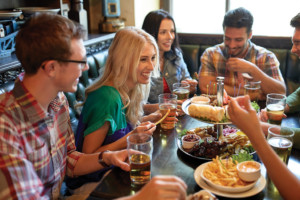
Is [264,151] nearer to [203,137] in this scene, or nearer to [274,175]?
[274,175]

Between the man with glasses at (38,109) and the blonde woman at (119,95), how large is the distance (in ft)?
0.83

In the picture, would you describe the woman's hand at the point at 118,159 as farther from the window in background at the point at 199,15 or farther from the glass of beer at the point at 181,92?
the window in background at the point at 199,15

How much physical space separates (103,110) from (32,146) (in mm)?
507

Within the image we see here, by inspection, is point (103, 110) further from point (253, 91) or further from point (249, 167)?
point (253, 91)

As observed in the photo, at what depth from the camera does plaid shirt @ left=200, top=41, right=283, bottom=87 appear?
8.87 feet

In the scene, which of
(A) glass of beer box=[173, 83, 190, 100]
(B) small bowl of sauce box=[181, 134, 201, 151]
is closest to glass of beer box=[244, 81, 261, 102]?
(A) glass of beer box=[173, 83, 190, 100]

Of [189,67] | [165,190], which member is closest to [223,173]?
[165,190]

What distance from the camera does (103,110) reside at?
1654 millimetres

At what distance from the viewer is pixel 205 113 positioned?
1.49m

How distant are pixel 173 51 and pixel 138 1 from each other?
110cm

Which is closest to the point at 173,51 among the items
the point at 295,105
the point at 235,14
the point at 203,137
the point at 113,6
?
the point at 235,14

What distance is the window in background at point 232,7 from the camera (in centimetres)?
377

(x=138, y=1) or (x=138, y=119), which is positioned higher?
(x=138, y=1)

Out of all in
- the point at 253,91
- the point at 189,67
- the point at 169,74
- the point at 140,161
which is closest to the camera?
the point at 140,161
